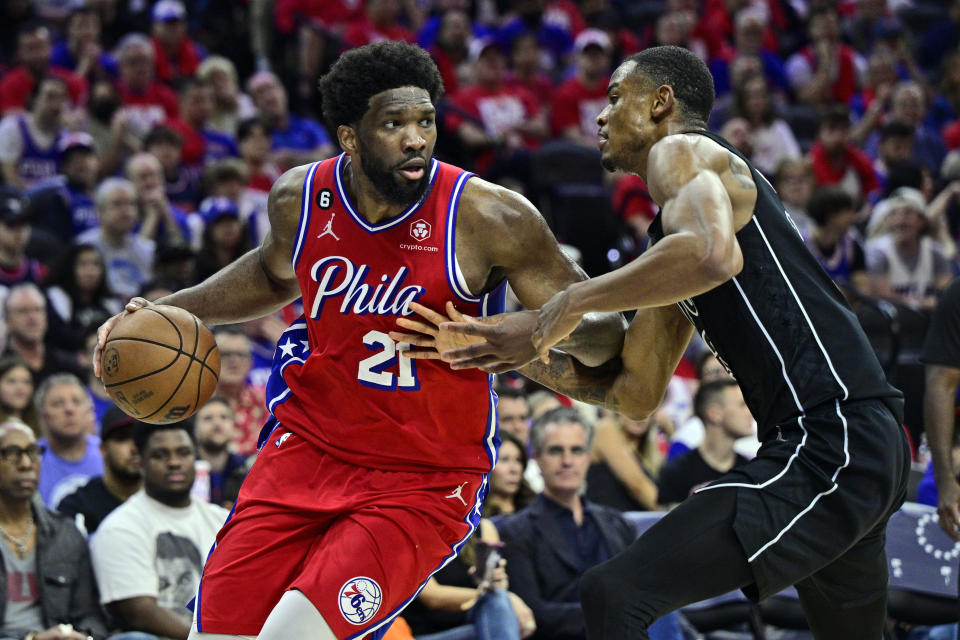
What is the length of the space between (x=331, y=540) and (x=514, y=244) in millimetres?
1136

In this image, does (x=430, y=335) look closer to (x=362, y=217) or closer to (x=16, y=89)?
(x=362, y=217)

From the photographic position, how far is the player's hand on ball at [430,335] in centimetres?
418

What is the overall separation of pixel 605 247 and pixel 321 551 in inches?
282

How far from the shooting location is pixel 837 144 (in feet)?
41.8

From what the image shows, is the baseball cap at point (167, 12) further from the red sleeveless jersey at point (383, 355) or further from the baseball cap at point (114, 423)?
the red sleeveless jersey at point (383, 355)

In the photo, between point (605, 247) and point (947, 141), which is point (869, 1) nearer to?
point (947, 141)

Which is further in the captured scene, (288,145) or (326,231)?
(288,145)

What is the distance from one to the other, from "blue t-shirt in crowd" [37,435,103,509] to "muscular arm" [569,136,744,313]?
14.3ft

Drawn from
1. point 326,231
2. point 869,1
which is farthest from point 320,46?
point 326,231

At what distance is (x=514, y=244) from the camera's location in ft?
14.3

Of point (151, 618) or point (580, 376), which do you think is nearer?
point (580, 376)

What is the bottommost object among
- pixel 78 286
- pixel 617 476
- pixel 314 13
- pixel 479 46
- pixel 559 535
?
pixel 617 476

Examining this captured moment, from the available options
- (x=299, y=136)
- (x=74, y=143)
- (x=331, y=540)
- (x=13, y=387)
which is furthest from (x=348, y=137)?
(x=299, y=136)

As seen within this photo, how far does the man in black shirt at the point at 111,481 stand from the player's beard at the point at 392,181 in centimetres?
291
